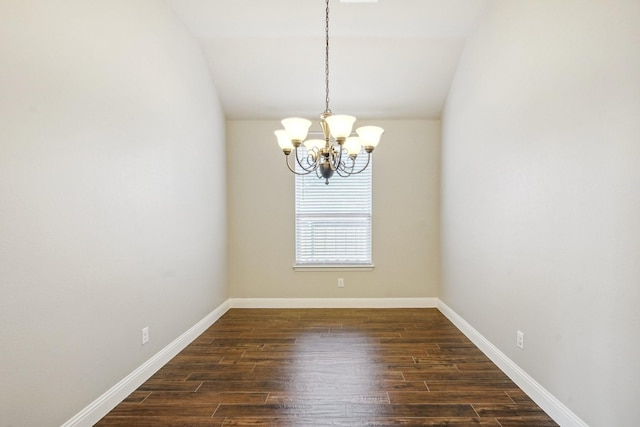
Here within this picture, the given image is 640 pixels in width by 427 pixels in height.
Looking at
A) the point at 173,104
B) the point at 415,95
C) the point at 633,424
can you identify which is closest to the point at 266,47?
the point at 173,104

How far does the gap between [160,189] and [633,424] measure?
313 centimetres

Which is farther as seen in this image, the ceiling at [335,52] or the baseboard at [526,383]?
the ceiling at [335,52]

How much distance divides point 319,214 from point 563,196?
2847mm

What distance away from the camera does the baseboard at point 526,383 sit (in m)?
1.84

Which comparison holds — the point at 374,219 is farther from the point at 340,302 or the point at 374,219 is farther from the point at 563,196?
the point at 563,196

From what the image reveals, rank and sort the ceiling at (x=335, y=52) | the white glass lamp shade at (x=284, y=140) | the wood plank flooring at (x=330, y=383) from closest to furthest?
the wood plank flooring at (x=330, y=383)
the white glass lamp shade at (x=284, y=140)
the ceiling at (x=335, y=52)

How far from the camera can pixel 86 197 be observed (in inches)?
73.4

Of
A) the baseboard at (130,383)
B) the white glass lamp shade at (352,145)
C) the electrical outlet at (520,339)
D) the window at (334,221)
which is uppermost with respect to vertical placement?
the white glass lamp shade at (352,145)

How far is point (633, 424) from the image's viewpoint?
1.45 meters

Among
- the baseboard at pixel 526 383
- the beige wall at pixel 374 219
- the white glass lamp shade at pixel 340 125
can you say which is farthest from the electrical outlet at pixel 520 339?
the beige wall at pixel 374 219

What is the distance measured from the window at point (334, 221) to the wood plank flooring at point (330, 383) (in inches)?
40.9

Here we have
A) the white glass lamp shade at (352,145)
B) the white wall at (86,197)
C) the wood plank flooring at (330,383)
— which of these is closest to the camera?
the white wall at (86,197)

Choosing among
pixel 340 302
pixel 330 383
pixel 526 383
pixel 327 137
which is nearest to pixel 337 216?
pixel 340 302

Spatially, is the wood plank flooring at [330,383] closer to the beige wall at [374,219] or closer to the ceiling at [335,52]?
the beige wall at [374,219]
